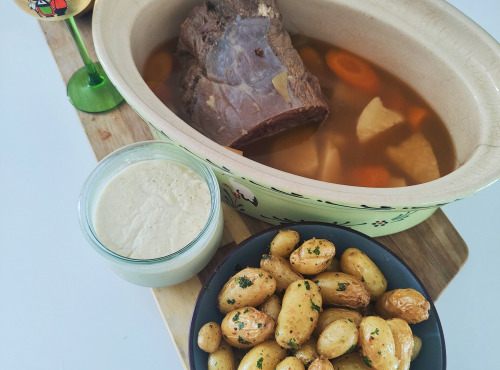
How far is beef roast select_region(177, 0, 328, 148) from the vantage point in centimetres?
101

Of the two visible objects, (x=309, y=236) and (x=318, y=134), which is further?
(x=318, y=134)

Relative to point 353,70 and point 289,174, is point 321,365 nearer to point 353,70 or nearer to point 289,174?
point 289,174

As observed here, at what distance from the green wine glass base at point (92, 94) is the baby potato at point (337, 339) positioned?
0.80 meters

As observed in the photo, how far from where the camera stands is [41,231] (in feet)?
3.84

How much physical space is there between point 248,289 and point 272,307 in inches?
2.5

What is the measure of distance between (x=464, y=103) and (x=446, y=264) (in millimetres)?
373

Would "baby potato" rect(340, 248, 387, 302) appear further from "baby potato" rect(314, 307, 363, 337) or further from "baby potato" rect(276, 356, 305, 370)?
"baby potato" rect(276, 356, 305, 370)

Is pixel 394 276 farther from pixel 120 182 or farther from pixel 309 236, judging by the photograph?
pixel 120 182

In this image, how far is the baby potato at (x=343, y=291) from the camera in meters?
0.79

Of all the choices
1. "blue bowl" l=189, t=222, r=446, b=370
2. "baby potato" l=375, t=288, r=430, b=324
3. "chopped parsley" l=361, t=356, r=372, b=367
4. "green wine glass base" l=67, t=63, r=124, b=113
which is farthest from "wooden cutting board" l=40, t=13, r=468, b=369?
"chopped parsley" l=361, t=356, r=372, b=367

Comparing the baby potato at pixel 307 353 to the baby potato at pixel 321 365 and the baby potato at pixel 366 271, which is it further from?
the baby potato at pixel 366 271

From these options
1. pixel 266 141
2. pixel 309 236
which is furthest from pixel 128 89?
pixel 309 236

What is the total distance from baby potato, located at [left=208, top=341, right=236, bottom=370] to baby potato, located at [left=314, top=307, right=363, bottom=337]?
0.52 ft

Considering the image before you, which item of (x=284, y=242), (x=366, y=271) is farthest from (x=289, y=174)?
(x=366, y=271)
